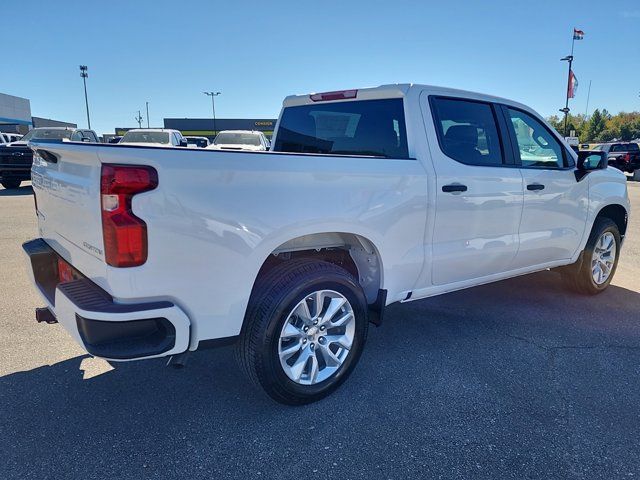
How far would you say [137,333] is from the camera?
7.64 ft

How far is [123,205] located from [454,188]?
7.25 feet

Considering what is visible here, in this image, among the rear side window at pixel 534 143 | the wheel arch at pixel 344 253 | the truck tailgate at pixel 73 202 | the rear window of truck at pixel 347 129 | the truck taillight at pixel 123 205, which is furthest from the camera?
the rear side window at pixel 534 143

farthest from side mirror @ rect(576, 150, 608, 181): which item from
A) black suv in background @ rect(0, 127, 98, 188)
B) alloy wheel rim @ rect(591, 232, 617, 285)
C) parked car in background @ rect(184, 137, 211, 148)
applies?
parked car in background @ rect(184, 137, 211, 148)

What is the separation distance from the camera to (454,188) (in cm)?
341

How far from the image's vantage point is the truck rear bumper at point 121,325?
88.0 inches

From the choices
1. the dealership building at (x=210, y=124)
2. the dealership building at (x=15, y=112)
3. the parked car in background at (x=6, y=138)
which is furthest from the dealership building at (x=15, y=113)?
the parked car in background at (x=6, y=138)

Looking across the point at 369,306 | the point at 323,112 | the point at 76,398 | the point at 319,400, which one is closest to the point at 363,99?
the point at 323,112

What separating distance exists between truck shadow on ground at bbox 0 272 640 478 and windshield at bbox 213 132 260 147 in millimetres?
12774

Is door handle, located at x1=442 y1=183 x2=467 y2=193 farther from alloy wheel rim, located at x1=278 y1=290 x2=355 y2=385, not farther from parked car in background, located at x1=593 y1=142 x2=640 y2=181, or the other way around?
parked car in background, located at x1=593 y1=142 x2=640 y2=181

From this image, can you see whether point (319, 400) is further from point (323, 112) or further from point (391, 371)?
point (323, 112)

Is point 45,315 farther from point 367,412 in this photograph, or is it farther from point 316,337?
point 367,412

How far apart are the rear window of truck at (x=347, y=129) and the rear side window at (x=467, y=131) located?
0.31 metres

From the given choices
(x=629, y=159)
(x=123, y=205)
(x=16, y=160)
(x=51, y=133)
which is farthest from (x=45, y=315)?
(x=629, y=159)

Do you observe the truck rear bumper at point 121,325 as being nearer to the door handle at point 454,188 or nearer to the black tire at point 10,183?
the door handle at point 454,188
